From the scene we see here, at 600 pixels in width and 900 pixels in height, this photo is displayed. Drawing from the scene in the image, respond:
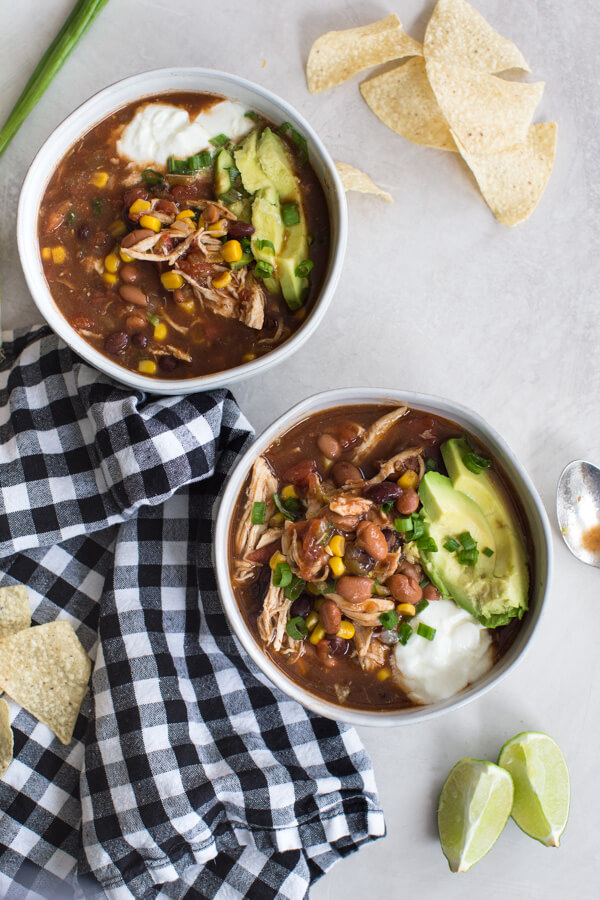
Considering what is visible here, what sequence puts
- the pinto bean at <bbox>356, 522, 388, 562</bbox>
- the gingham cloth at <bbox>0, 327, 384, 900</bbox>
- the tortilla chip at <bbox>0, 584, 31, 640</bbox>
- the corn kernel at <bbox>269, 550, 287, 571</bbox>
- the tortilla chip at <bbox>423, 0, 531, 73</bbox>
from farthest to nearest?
the tortilla chip at <bbox>423, 0, 531, 73</bbox>
the tortilla chip at <bbox>0, 584, 31, 640</bbox>
the gingham cloth at <bbox>0, 327, 384, 900</bbox>
the corn kernel at <bbox>269, 550, 287, 571</bbox>
the pinto bean at <bbox>356, 522, 388, 562</bbox>

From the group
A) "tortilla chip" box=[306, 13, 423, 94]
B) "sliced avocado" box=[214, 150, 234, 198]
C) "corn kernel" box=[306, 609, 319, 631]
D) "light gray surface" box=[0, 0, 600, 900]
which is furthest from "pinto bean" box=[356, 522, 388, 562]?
"tortilla chip" box=[306, 13, 423, 94]

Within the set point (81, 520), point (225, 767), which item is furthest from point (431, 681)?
point (81, 520)

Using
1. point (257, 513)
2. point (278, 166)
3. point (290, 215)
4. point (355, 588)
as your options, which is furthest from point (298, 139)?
point (355, 588)

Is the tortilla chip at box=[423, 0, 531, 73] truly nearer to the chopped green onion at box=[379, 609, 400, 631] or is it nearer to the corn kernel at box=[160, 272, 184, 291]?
the corn kernel at box=[160, 272, 184, 291]

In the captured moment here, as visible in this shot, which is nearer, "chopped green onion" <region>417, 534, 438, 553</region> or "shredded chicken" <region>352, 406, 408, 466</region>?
"chopped green onion" <region>417, 534, 438, 553</region>

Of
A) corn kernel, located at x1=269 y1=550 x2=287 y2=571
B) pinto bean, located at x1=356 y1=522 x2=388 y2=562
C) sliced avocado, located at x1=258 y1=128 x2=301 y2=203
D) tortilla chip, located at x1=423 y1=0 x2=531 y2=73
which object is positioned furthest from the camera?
tortilla chip, located at x1=423 y1=0 x2=531 y2=73
